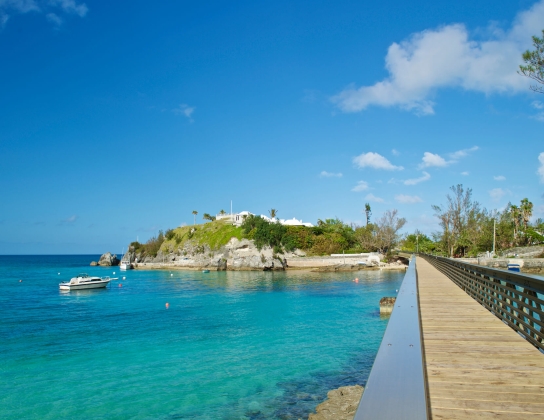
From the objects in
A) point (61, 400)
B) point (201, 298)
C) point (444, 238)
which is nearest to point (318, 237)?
point (444, 238)

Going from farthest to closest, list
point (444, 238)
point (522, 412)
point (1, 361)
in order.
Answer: point (444, 238) < point (1, 361) < point (522, 412)

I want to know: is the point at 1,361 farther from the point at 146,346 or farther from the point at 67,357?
the point at 146,346

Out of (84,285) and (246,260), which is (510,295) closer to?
(84,285)

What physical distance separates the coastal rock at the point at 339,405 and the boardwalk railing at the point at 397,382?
17.6 feet

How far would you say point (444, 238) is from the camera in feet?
220

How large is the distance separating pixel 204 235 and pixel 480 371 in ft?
316

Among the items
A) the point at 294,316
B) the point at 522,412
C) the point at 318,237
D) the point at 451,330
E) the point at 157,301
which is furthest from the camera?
the point at 318,237

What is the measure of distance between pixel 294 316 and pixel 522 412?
21208 mm

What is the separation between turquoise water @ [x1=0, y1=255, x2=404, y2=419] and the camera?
35.4ft

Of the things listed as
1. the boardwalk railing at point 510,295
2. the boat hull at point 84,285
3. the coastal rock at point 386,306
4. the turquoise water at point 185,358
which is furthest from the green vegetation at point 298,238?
the boardwalk railing at point 510,295

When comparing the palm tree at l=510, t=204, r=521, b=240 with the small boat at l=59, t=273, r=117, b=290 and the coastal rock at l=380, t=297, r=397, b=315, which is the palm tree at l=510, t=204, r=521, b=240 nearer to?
the coastal rock at l=380, t=297, r=397, b=315

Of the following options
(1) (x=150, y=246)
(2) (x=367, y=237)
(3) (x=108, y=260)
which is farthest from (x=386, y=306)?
(3) (x=108, y=260)

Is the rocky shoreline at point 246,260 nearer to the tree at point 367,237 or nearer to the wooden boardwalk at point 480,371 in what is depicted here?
the tree at point 367,237

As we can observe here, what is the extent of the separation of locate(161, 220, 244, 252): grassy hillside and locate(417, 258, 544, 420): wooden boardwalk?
82.1 metres
